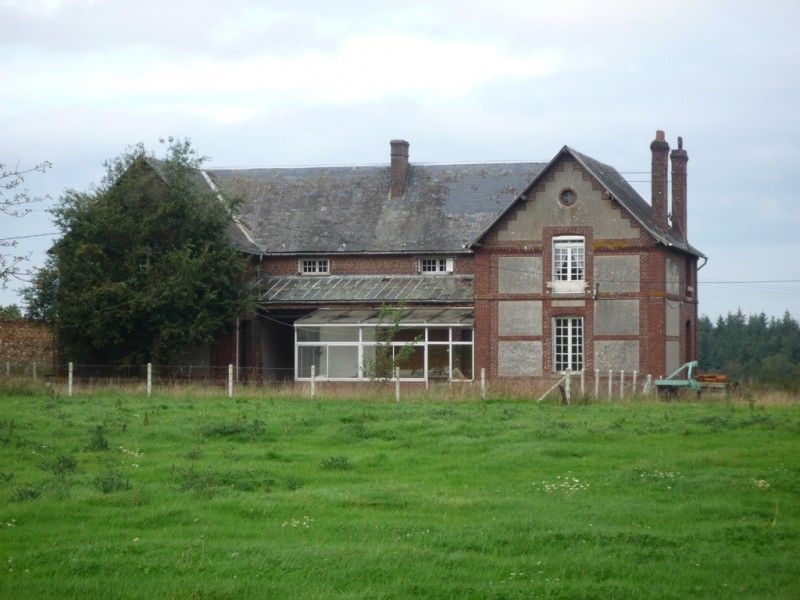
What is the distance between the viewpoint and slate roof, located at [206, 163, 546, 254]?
155 ft

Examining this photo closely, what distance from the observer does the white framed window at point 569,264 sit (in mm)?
42750

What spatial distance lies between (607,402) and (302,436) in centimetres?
1067

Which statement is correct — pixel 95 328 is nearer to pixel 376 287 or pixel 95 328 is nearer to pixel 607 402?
pixel 376 287

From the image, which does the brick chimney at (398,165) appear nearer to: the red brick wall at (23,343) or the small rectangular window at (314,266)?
the small rectangular window at (314,266)

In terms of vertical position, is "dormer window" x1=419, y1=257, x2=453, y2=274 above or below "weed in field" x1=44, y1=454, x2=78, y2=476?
above

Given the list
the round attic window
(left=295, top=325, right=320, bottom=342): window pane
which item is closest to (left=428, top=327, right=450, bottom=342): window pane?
(left=295, top=325, right=320, bottom=342): window pane

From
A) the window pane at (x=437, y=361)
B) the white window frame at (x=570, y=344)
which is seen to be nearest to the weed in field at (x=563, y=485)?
the white window frame at (x=570, y=344)

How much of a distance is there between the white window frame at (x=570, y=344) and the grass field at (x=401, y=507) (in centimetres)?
1789

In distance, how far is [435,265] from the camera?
46938 millimetres

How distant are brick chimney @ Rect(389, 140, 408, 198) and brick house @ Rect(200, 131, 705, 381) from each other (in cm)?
6

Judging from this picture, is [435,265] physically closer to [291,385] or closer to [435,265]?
[435,265]

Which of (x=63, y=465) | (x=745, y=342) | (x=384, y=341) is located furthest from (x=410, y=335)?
(x=745, y=342)

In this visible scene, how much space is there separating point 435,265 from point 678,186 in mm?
9179

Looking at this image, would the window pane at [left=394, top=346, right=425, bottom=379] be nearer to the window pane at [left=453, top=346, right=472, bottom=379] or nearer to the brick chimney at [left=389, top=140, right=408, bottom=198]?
the window pane at [left=453, top=346, right=472, bottom=379]
